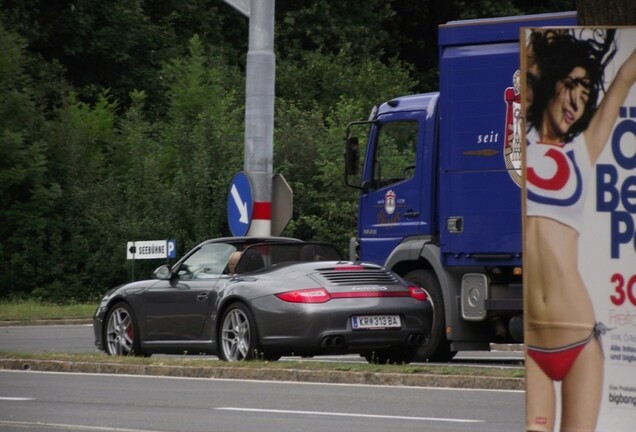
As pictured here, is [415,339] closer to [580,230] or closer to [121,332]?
[121,332]

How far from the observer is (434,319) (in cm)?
1778

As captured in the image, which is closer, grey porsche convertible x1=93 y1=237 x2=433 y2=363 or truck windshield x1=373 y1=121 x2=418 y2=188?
grey porsche convertible x1=93 y1=237 x2=433 y2=363

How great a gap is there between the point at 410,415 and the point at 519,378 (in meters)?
2.66

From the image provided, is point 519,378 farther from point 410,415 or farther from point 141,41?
point 141,41

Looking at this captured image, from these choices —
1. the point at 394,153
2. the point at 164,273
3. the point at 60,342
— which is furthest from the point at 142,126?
the point at 164,273

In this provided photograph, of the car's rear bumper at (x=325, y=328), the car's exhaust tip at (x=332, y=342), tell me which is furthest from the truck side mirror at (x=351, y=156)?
the car's exhaust tip at (x=332, y=342)

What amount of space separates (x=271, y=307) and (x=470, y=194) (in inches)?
98.3

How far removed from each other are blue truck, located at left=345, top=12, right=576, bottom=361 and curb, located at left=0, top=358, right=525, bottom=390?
2525mm

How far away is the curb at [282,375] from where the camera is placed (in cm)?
1413

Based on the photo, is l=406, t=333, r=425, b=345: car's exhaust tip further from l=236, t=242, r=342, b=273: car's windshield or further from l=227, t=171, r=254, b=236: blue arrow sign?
l=227, t=171, r=254, b=236: blue arrow sign

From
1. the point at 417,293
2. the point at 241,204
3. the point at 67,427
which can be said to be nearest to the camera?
the point at 67,427

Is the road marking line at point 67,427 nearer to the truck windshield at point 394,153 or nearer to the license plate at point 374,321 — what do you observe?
the license plate at point 374,321

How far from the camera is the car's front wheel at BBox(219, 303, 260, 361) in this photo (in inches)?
643

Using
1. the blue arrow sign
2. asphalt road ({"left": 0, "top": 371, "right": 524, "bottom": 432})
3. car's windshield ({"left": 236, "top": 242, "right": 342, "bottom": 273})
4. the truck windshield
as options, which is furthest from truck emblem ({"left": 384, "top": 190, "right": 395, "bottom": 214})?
asphalt road ({"left": 0, "top": 371, "right": 524, "bottom": 432})
